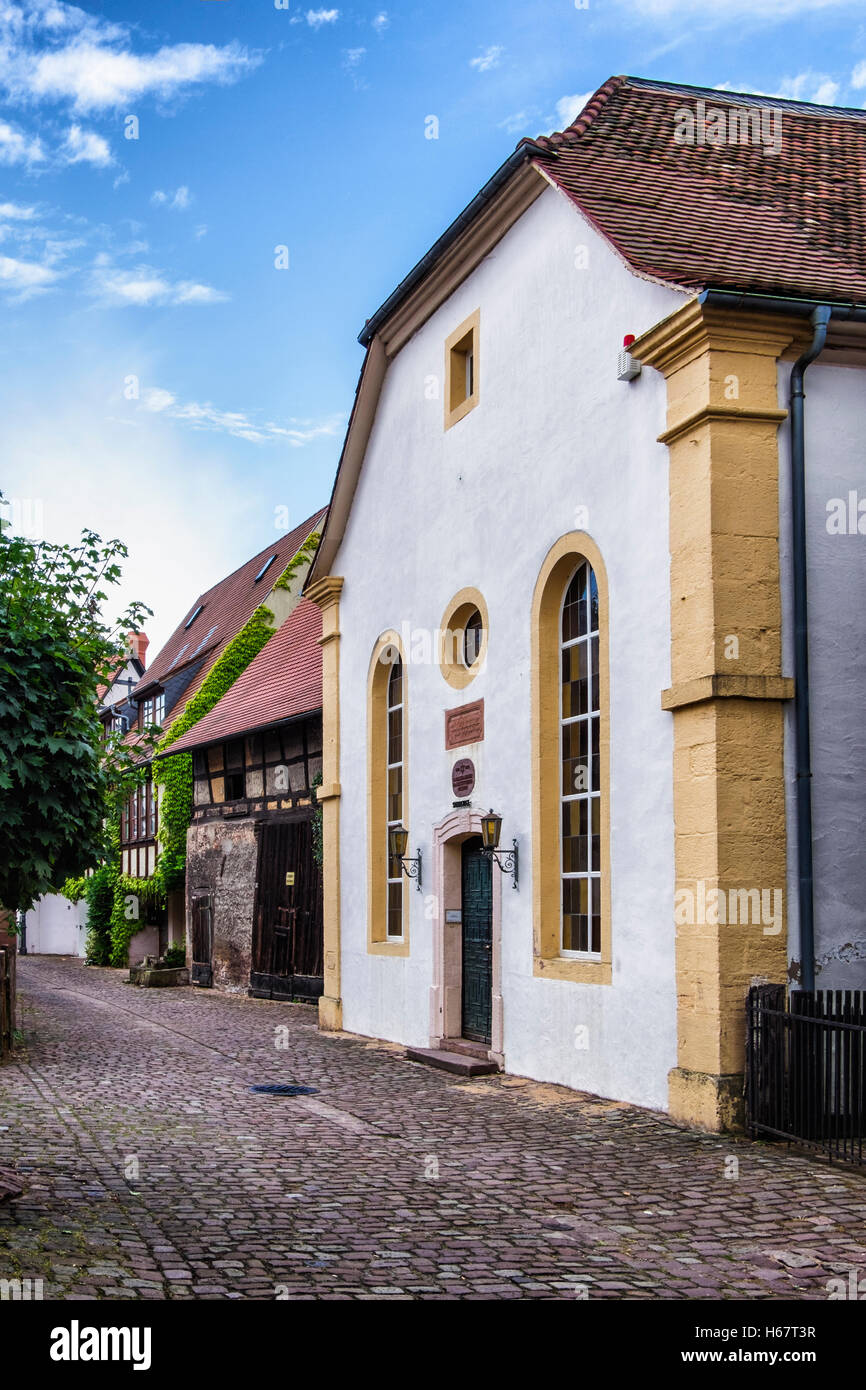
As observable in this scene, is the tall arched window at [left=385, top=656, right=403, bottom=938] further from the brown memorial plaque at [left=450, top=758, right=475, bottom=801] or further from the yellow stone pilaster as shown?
the brown memorial plaque at [left=450, top=758, right=475, bottom=801]

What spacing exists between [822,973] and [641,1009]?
1.42 meters

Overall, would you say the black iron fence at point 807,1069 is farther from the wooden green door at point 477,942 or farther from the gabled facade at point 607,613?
the wooden green door at point 477,942

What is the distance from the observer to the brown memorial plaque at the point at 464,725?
13.4 meters

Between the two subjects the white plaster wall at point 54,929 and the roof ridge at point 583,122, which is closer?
the roof ridge at point 583,122

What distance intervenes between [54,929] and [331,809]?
30564 mm

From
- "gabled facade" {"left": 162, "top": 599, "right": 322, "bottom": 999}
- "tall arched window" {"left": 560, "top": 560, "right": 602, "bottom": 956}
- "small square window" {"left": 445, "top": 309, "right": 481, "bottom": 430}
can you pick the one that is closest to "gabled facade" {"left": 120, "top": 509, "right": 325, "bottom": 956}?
"gabled facade" {"left": 162, "top": 599, "right": 322, "bottom": 999}

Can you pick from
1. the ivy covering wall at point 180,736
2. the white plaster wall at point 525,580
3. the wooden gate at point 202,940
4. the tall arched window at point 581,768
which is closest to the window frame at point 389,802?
the white plaster wall at point 525,580

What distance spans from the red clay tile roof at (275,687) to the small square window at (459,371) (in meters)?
7.51

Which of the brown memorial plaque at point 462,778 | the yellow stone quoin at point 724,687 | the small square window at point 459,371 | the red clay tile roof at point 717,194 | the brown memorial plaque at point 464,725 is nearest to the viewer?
the yellow stone quoin at point 724,687

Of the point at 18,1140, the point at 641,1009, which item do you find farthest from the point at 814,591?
the point at 18,1140

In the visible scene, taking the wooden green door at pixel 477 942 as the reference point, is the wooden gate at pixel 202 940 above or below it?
below

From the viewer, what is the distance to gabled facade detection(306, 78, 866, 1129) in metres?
9.37

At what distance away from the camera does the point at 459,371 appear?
577 inches

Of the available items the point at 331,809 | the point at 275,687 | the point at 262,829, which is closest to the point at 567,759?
the point at 331,809
